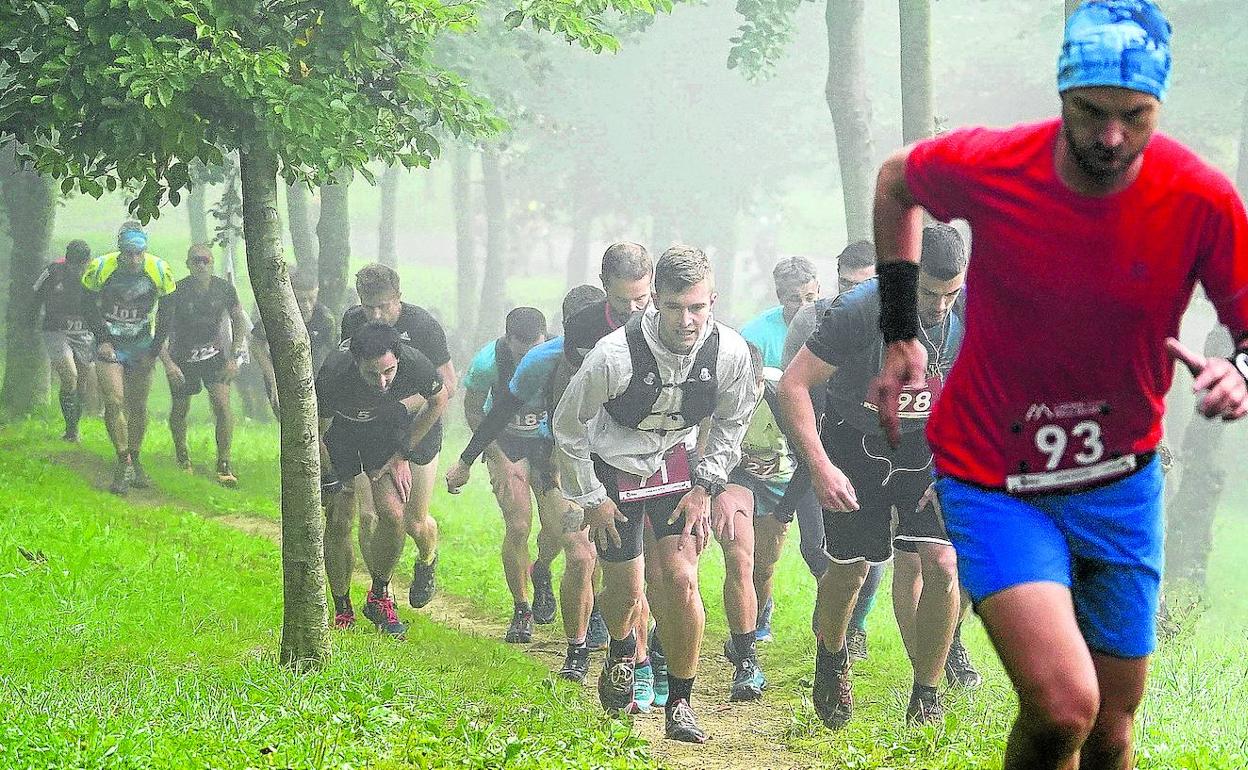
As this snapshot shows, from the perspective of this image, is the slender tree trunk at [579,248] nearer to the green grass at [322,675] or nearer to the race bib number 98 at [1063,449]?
the green grass at [322,675]

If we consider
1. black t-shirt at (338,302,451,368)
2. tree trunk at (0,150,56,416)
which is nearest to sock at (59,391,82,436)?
tree trunk at (0,150,56,416)

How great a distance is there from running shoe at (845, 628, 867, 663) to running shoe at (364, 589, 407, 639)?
289cm

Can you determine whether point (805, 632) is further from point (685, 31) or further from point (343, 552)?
point (685, 31)

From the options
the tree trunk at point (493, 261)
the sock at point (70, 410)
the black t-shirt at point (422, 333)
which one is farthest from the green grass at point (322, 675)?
the tree trunk at point (493, 261)

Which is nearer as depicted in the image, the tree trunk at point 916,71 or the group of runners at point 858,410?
the group of runners at point 858,410

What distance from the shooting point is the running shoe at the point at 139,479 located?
1388cm

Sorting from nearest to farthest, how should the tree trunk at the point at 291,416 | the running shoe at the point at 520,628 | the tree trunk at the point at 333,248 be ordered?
the tree trunk at the point at 291,416
the running shoe at the point at 520,628
the tree trunk at the point at 333,248

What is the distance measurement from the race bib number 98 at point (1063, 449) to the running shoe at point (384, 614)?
6133 mm

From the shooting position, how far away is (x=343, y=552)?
957cm

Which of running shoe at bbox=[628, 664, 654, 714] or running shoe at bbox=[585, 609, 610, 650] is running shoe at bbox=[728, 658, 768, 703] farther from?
running shoe at bbox=[585, 609, 610, 650]

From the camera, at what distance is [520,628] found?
9.96 metres

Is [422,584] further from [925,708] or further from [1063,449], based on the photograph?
[1063,449]

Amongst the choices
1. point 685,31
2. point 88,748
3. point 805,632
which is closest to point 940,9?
point 685,31

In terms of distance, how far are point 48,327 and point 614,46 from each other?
35.7 feet
